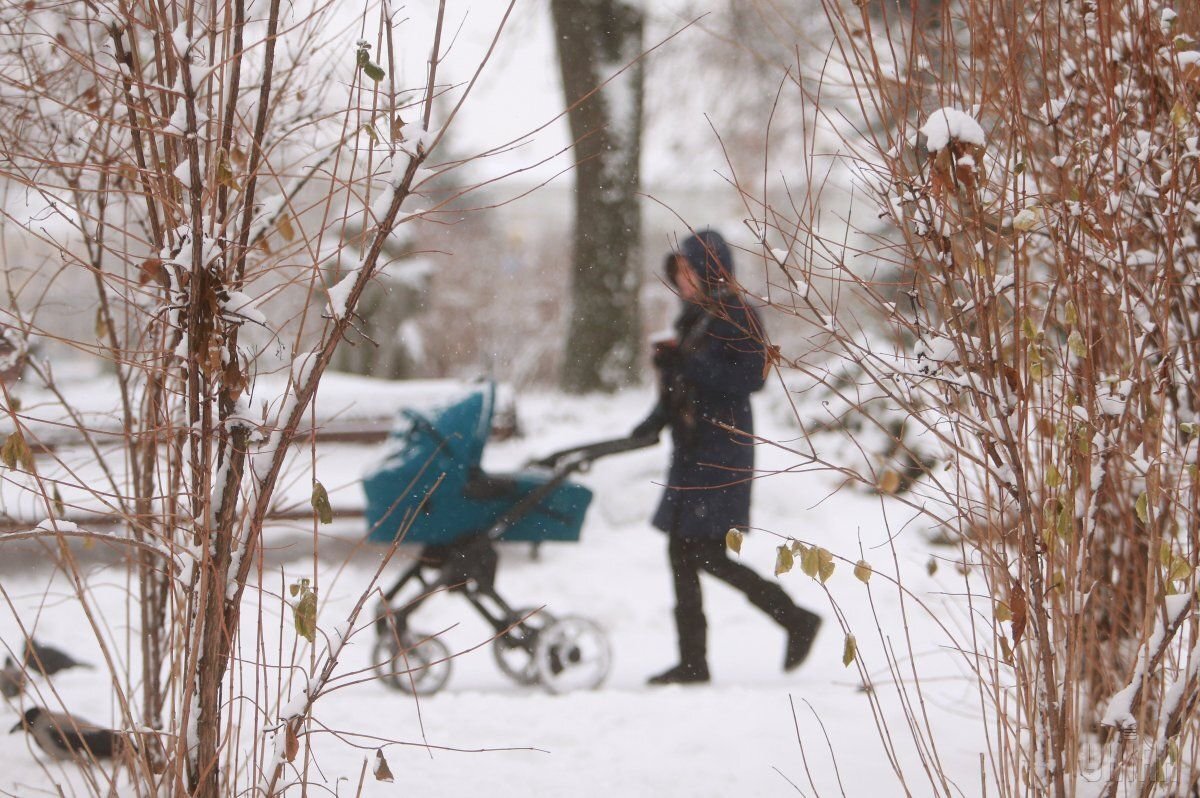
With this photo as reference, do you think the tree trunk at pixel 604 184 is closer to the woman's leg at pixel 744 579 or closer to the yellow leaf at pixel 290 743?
the woman's leg at pixel 744 579

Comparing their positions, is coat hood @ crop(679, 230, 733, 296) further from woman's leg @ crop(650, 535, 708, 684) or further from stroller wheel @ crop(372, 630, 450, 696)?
stroller wheel @ crop(372, 630, 450, 696)

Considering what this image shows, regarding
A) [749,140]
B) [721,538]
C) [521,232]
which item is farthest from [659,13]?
[521,232]

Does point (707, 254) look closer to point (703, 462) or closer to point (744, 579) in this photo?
point (703, 462)

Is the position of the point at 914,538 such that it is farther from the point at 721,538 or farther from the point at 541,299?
the point at 541,299

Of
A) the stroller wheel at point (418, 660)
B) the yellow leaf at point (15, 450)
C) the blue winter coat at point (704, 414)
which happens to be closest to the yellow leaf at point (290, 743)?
the yellow leaf at point (15, 450)

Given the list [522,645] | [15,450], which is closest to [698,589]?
[522,645]

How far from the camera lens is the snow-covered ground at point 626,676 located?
2.62m

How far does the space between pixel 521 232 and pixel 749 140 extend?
30.3 ft

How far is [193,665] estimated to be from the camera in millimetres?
1714

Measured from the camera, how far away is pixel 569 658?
3.88 m

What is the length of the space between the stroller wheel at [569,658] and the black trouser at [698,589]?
357 millimetres

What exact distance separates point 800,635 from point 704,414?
38.1 inches

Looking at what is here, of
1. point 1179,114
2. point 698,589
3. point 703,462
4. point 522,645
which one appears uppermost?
point 1179,114

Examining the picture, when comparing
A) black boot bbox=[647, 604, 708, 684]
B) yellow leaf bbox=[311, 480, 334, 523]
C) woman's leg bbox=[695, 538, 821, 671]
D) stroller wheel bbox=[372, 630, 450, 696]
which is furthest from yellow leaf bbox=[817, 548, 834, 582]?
stroller wheel bbox=[372, 630, 450, 696]
